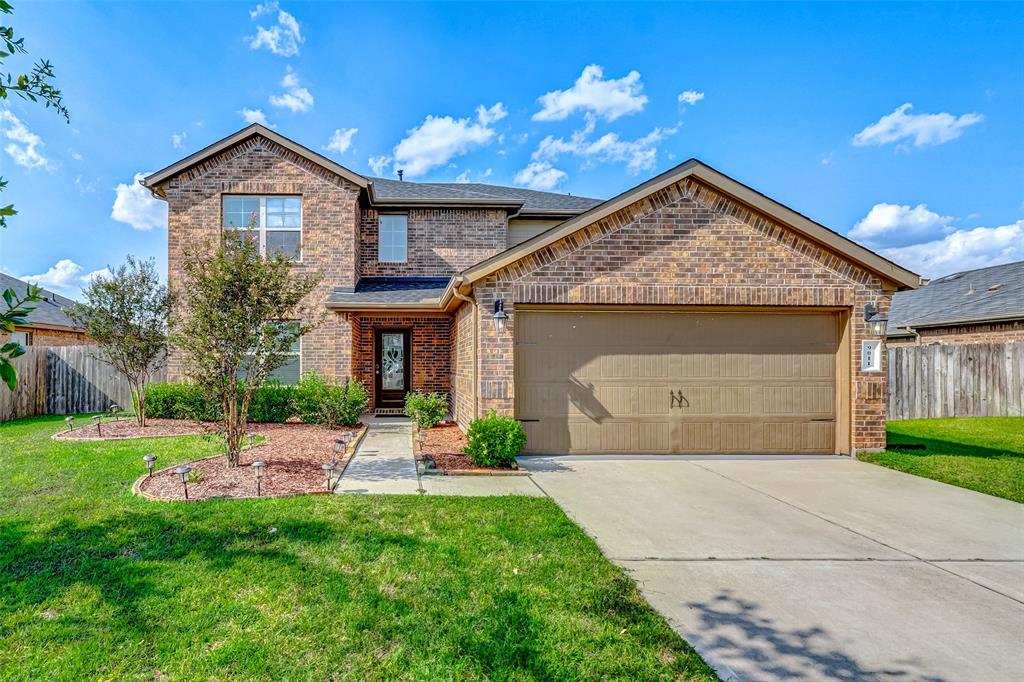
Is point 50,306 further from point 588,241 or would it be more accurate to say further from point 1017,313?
point 1017,313

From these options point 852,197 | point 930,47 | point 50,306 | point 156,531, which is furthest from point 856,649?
point 50,306

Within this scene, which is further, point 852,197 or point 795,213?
point 852,197

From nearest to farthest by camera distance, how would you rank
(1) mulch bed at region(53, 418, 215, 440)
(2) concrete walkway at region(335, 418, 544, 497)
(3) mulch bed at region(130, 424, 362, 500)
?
(3) mulch bed at region(130, 424, 362, 500) < (2) concrete walkway at region(335, 418, 544, 497) < (1) mulch bed at region(53, 418, 215, 440)

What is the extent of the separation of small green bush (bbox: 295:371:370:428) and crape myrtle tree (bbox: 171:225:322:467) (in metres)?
3.20

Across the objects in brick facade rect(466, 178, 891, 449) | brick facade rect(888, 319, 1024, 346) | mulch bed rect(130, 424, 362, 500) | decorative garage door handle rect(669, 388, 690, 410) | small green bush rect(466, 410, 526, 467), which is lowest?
mulch bed rect(130, 424, 362, 500)

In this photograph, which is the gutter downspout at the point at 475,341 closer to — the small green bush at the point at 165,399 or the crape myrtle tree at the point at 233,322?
the crape myrtle tree at the point at 233,322

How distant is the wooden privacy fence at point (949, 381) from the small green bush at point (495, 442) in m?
11.3

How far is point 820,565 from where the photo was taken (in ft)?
13.2

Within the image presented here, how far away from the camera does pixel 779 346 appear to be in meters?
8.29

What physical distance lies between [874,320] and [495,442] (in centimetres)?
676

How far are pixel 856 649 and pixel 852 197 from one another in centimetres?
1829

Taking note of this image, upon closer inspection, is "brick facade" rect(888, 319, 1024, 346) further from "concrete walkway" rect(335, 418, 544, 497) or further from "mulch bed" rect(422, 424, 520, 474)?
"concrete walkway" rect(335, 418, 544, 497)

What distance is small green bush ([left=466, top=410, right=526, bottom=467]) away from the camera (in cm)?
700

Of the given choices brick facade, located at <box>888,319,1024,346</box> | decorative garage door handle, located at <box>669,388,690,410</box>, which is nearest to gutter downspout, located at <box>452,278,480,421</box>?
decorative garage door handle, located at <box>669,388,690,410</box>
